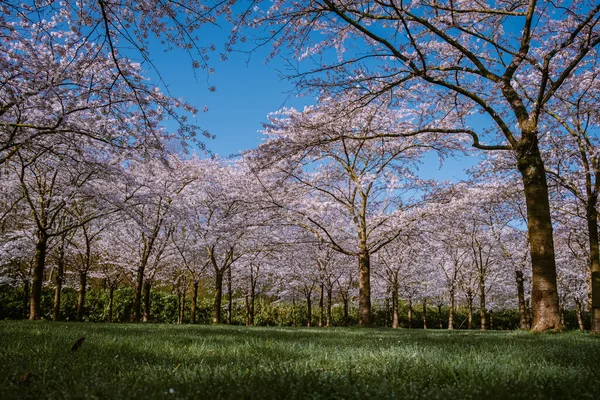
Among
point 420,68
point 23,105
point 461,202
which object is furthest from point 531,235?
point 23,105

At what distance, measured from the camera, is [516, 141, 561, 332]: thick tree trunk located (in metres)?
7.36

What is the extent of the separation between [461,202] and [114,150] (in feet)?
40.4

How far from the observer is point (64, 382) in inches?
75.2

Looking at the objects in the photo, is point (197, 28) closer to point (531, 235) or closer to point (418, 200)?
point (531, 235)

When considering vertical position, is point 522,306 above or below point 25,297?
below

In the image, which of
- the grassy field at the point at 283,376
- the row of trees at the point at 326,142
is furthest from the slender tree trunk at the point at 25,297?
the grassy field at the point at 283,376

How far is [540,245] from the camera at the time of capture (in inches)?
293

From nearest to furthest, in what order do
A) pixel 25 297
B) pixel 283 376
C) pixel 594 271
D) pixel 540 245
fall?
pixel 283 376
pixel 540 245
pixel 594 271
pixel 25 297

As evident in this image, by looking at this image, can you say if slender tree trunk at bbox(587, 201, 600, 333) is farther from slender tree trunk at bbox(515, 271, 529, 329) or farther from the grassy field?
slender tree trunk at bbox(515, 271, 529, 329)

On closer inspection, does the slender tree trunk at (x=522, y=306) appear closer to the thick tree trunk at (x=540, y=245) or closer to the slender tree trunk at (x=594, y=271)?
the slender tree trunk at (x=594, y=271)

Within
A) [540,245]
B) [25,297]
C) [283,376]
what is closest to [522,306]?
[540,245]

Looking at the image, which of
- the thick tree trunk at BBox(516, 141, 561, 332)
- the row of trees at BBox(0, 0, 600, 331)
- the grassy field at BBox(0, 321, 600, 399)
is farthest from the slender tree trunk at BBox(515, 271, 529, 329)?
the grassy field at BBox(0, 321, 600, 399)

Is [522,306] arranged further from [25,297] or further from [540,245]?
[25,297]

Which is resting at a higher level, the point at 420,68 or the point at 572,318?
the point at 420,68
